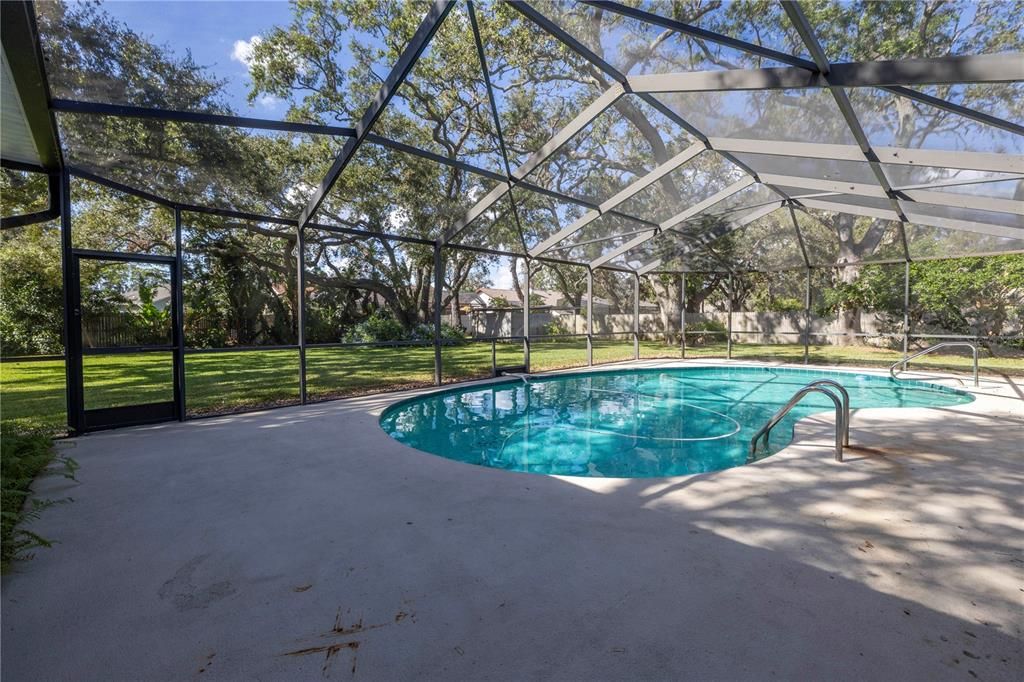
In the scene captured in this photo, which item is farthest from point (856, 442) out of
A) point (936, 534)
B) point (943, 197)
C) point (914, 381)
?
point (914, 381)

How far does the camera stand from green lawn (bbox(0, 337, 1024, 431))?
6.38 meters

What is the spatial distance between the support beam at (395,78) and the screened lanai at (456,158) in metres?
0.03

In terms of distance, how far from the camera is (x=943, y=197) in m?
6.06

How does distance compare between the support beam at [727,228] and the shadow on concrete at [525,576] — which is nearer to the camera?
the shadow on concrete at [525,576]

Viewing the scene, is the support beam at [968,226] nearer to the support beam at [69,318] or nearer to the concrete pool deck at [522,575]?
the concrete pool deck at [522,575]

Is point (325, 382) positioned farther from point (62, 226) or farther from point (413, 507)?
point (413, 507)

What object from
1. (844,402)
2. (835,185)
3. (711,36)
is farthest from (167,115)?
(835,185)

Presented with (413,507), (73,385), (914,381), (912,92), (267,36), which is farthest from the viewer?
(914,381)

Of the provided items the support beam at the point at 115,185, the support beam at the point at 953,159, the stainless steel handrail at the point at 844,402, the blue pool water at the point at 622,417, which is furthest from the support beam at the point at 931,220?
the support beam at the point at 115,185

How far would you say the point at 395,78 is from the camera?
4.04 meters

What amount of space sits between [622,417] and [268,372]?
8.15 m

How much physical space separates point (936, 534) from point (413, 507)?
2.83 m

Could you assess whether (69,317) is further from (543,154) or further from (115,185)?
(543,154)

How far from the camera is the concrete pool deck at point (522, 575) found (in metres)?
1.44
